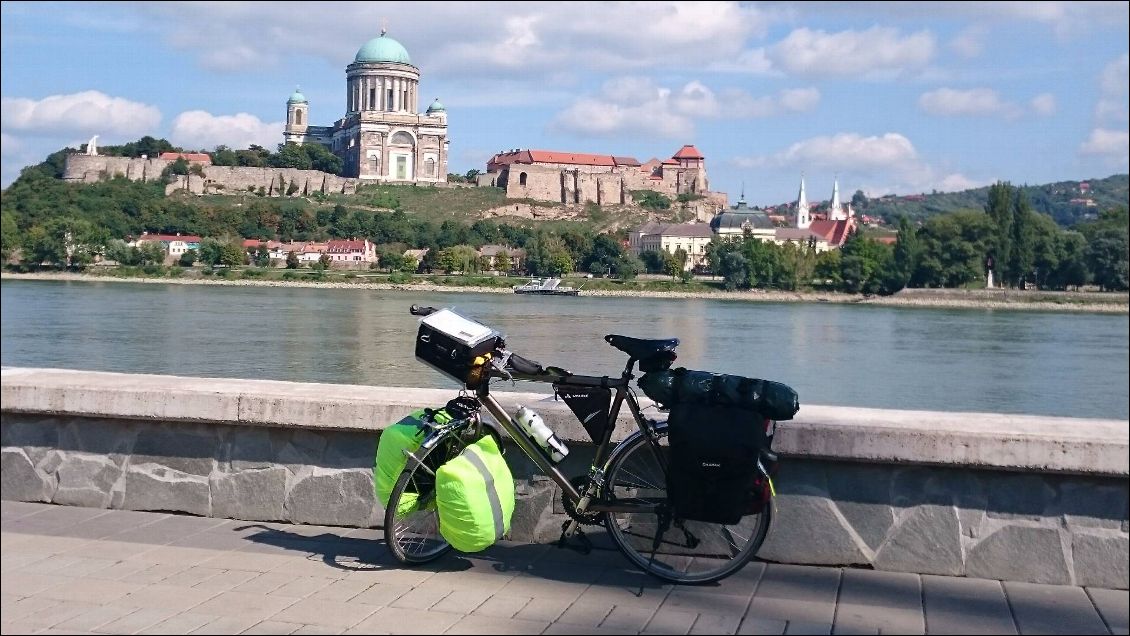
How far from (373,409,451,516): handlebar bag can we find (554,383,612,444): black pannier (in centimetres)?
41

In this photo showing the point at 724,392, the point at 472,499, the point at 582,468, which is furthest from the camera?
the point at 582,468

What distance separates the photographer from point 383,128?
110 m

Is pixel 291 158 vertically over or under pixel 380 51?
under

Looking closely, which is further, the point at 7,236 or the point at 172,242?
the point at 172,242

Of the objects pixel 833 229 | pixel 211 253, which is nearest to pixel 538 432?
pixel 211 253

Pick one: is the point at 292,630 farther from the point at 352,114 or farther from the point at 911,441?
the point at 352,114

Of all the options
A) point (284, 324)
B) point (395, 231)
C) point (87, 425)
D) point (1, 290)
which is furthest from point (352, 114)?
point (87, 425)

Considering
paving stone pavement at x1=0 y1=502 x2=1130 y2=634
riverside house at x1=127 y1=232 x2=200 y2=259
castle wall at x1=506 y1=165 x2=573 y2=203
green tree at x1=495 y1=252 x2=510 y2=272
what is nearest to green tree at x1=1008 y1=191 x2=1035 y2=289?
green tree at x1=495 y1=252 x2=510 y2=272

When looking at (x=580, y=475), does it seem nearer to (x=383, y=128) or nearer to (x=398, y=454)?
(x=398, y=454)

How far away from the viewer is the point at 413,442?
12.0 ft

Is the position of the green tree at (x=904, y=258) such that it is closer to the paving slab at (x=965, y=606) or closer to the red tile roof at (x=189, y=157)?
the red tile roof at (x=189, y=157)

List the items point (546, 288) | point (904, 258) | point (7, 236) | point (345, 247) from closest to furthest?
point (546, 288), point (7, 236), point (345, 247), point (904, 258)

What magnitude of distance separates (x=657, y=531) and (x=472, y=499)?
617 mm

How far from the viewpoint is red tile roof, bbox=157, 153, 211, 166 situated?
104100mm
